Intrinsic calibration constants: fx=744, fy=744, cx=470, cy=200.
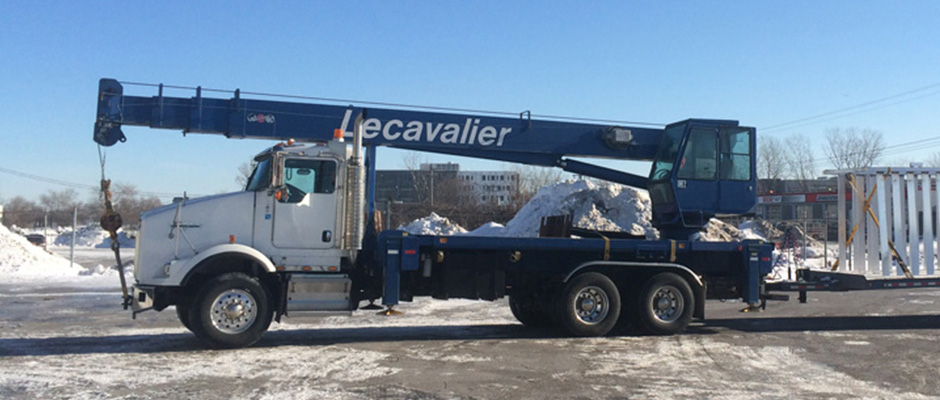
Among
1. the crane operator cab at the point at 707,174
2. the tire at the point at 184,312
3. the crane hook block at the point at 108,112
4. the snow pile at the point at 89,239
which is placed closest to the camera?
the tire at the point at 184,312

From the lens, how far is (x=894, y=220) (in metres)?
13.2

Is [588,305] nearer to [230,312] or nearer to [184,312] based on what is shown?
[230,312]

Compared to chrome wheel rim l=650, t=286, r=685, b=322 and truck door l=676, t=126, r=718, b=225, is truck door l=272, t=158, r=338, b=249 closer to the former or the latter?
chrome wheel rim l=650, t=286, r=685, b=322

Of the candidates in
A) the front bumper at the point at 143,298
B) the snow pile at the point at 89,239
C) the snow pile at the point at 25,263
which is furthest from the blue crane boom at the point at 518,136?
the snow pile at the point at 89,239

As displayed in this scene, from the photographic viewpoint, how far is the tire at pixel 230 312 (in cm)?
990

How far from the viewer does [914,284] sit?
12797 millimetres

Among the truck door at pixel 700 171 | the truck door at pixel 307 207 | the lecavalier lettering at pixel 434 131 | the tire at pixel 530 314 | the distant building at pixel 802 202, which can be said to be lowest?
the tire at pixel 530 314

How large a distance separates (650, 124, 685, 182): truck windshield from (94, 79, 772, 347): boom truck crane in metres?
0.03

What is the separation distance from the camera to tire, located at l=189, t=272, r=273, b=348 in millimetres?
9898

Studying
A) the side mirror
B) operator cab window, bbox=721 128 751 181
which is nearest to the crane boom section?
operator cab window, bbox=721 128 751 181

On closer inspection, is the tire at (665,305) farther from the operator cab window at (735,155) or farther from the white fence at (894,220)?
the white fence at (894,220)

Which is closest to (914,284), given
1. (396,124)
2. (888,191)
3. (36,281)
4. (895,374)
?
(888,191)

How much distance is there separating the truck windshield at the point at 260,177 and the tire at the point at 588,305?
4.68 meters

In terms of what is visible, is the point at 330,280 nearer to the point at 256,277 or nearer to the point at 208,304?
the point at 256,277
